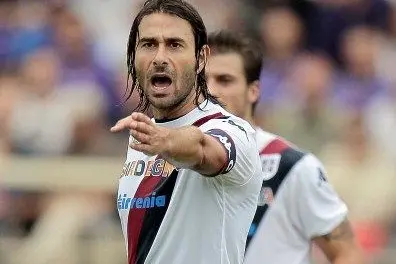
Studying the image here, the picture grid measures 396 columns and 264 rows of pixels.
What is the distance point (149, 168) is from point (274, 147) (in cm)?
178

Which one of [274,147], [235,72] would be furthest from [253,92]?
[274,147]

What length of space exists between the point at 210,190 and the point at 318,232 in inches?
79.0

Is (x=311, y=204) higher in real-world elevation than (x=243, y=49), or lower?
lower

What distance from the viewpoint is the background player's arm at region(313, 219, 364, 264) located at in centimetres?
679

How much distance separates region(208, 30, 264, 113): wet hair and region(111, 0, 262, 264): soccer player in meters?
1.96

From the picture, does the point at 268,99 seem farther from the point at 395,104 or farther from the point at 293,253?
the point at 293,253

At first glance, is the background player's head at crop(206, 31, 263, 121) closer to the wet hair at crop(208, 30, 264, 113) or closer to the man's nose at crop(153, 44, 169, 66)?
the wet hair at crop(208, 30, 264, 113)

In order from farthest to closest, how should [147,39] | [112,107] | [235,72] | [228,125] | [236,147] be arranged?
1. [112,107]
2. [235,72]
3. [147,39]
4. [228,125]
5. [236,147]

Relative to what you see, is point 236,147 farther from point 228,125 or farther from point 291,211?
point 291,211

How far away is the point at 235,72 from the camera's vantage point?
710 centimetres

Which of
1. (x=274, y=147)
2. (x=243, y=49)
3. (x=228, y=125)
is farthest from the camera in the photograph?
(x=243, y=49)

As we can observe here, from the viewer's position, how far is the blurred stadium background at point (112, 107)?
A: 34.8 feet

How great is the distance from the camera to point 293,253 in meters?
6.75

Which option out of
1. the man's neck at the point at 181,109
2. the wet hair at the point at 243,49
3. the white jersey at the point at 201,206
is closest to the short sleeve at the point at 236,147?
the white jersey at the point at 201,206
